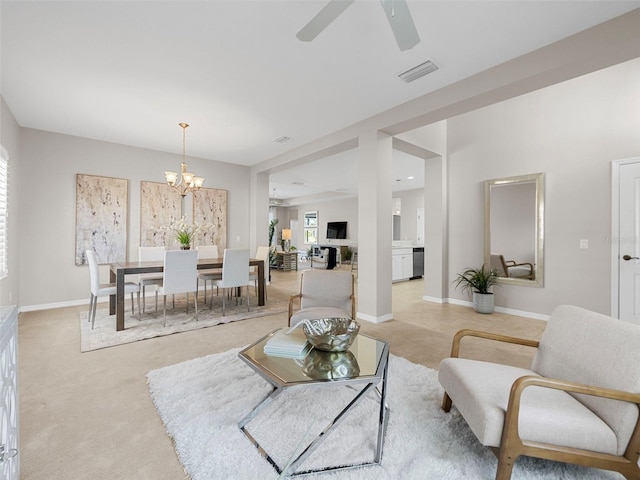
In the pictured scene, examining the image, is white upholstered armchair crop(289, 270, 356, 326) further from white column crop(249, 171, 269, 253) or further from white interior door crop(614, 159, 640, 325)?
white column crop(249, 171, 269, 253)

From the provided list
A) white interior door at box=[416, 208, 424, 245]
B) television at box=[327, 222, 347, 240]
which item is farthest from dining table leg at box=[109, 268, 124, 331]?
television at box=[327, 222, 347, 240]

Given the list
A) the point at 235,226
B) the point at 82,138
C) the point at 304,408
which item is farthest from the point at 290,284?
the point at 304,408

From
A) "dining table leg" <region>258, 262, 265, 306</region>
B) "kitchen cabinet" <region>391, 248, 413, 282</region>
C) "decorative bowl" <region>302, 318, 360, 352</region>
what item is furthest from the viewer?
"kitchen cabinet" <region>391, 248, 413, 282</region>

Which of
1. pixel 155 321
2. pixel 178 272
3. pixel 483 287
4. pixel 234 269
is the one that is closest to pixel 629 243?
pixel 483 287

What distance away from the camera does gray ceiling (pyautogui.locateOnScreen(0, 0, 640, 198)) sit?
6.88 feet

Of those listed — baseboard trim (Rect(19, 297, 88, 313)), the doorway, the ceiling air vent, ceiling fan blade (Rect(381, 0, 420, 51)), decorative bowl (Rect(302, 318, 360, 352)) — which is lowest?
baseboard trim (Rect(19, 297, 88, 313))

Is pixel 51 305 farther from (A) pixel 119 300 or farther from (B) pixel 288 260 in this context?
(B) pixel 288 260

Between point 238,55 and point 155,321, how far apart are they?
319 cm

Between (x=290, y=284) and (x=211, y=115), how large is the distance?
417 cm

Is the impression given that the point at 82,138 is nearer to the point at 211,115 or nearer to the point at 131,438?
the point at 211,115

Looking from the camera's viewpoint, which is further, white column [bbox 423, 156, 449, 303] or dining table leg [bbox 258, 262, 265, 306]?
white column [bbox 423, 156, 449, 303]

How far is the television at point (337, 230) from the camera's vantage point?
11.4 meters

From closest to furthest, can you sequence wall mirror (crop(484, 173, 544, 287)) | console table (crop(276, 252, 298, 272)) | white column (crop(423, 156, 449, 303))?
wall mirror (crop(484, 173, 544, 287)) → white column (crop(423, 156, 449, 303)) → console table (crop(276, 252, 298, 272))

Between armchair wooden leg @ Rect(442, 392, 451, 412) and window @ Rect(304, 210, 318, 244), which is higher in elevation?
window @ Rect(304, 210, 318, 244)
